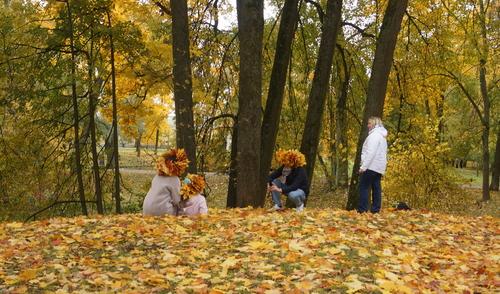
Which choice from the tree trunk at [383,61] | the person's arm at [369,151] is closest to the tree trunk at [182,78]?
the person's arm at [369,151]

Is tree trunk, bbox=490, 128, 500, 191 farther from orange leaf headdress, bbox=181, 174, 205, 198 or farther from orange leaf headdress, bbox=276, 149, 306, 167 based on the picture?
orange leaf headdress, bbox=181, 174, 205, 198

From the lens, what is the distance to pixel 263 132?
8164mm

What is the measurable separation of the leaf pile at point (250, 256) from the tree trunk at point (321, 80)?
316cm

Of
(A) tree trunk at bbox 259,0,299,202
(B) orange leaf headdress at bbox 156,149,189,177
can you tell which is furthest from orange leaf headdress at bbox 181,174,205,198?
(A) tree trunk at bbox 259,0,299,202

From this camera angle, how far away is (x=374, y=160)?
6.47 m

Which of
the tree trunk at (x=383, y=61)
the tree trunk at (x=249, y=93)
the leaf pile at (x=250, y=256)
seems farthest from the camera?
the tree trunk at (x=383, y=61)

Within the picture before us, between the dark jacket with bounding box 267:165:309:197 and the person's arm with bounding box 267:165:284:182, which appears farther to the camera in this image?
the person's arm with bounding box 267:165:284:182

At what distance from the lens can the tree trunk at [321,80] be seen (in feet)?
27.8

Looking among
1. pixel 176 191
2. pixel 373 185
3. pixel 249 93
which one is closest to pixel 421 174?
pixel 373 185

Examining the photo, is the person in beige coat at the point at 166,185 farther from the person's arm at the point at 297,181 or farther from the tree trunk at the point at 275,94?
the tree trunk at the point at 275,94

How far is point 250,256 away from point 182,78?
436 cm

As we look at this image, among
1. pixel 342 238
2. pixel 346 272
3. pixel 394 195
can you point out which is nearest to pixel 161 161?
pixel 342 238

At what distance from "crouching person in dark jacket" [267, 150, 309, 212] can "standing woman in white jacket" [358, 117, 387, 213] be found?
3.37ft

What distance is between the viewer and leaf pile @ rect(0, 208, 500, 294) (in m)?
2.98
